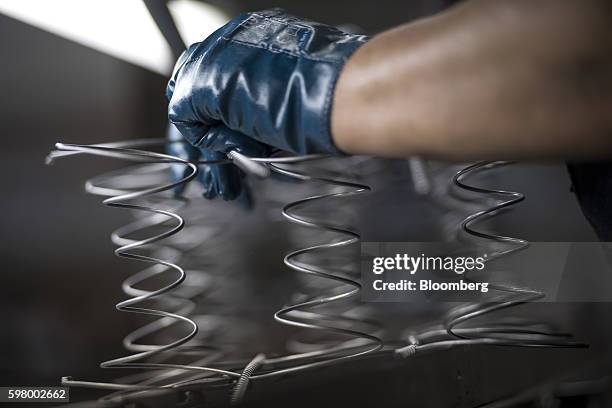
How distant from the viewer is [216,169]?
84 centimetres

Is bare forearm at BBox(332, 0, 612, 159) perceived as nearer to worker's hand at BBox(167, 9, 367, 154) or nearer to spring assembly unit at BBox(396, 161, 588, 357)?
worker's hand at BBox(167, 9, 367, 154)

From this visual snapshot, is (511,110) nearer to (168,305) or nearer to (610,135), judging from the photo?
(610,135)

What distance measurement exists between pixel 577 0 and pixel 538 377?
1.89ft

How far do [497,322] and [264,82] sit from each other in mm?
471

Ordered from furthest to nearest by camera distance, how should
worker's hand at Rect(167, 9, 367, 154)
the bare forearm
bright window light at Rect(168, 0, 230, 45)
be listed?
1. bright window light at Rect(168, 0, 230, 45)
2. worker's hand at Rect(167, 9, 367, 154)
3. the bare forearm

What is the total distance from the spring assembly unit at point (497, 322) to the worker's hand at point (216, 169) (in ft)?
0.98

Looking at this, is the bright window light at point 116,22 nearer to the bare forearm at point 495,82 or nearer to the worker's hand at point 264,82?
the worker's hand at point 264,82

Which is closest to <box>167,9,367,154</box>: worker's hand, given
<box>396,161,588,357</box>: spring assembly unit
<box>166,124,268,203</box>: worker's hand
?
<box>166,124,268,203</box>: worker's hand

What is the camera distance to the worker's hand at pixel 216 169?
31.8 inches

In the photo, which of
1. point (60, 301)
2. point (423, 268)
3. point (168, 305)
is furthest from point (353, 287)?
point (60, 301)

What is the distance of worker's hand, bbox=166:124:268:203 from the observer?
0.81 metres

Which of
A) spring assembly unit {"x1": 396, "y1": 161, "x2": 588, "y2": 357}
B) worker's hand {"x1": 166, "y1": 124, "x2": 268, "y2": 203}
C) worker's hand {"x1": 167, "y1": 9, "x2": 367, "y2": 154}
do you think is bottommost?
spring assembly unit {"x1": 396, "y1": 161, "x2": 588, "y2": 357}

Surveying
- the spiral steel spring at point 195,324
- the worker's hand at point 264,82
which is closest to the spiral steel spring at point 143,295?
the spiral steel spring at point 195,324

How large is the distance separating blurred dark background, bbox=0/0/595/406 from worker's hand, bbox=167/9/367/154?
0.07 meters
